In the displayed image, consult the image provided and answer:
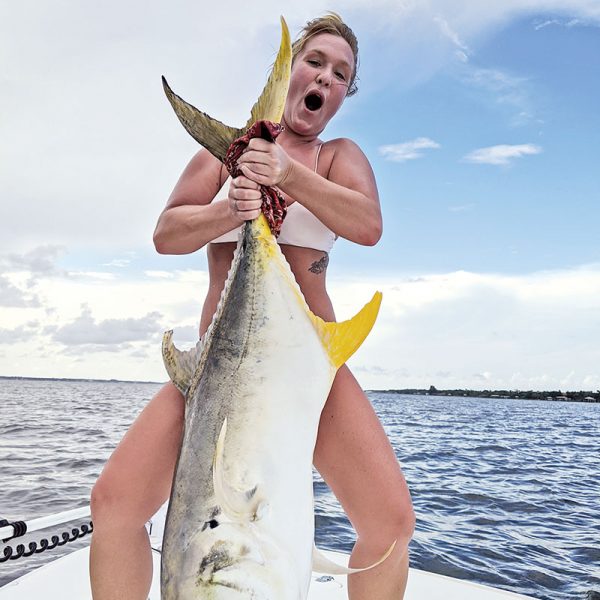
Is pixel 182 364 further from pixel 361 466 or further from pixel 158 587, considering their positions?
pixel 158 587

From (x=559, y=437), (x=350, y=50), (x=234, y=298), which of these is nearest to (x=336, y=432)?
(x=234, y=298)

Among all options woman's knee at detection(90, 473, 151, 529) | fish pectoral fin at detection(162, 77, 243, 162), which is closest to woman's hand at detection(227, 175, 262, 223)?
fish pectoral fin at detection(162, 77, 243, 162)

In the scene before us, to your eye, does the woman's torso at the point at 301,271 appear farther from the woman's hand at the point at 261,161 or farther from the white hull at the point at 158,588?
the white hull at the point at 158,588

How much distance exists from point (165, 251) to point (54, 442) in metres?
14.9

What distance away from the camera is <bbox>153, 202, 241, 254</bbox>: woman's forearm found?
206 centimetres

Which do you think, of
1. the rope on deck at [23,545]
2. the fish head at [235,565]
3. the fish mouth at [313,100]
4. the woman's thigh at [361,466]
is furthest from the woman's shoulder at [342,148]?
the rope on deck at [23,545]

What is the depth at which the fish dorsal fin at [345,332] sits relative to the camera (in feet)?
6.15

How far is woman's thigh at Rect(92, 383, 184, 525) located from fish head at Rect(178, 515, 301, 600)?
1.74 ft

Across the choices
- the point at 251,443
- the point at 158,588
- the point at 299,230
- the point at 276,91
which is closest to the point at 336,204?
the point at 299,230

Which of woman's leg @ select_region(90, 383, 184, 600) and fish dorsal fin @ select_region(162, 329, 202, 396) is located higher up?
fish dorsal fin @ select_region(162, 329, 202, 396)

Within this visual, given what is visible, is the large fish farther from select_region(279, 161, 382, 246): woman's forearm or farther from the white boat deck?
the white boat deck

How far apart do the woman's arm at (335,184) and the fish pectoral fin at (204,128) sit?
0.37ft

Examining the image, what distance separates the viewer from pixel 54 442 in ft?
51.4

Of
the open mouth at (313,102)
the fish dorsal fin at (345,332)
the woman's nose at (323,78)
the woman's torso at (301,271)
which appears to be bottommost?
the fish dorsal fin at (345,332)
